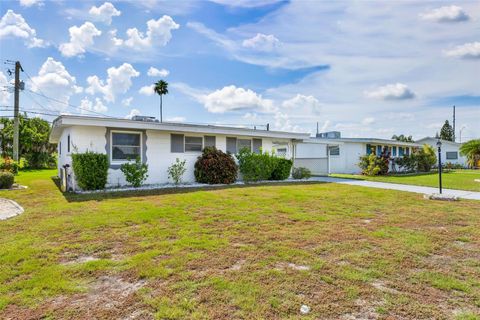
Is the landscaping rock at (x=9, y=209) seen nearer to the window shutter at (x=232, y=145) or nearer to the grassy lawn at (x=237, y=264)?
the grassy lawn at (x=237, y=264)

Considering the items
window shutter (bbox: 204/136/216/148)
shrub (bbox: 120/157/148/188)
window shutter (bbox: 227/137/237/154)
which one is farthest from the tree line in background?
window shutter (bbox: 227/137/237/154)

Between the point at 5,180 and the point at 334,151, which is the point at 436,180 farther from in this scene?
the point at 5,180


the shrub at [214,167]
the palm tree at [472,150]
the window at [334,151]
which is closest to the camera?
the shrub at [214,167]

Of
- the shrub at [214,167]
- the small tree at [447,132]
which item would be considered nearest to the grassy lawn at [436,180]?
the shrub at [214,167]

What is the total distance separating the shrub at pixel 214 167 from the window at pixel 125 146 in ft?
8.64

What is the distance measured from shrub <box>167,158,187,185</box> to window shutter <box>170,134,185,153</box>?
50cm

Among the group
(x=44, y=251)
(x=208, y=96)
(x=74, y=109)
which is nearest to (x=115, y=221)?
(x=44, y=251)

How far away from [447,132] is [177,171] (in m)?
54.9

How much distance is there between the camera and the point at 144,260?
377cm

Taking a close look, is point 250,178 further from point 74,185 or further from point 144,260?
point 144,260

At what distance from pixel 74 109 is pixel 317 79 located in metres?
→ 23.0

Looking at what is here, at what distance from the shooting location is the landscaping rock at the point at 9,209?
639 cm

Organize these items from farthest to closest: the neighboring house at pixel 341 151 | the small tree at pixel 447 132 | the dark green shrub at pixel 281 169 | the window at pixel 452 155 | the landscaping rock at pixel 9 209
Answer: the small tree at pixel 447 132
the window at pixel 452 155
the neighboring house at pixel 341 151
the dark green shrub at pixel 281 169
the landscaping rock at pixel 9 209

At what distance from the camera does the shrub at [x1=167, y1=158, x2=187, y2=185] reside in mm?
12425
